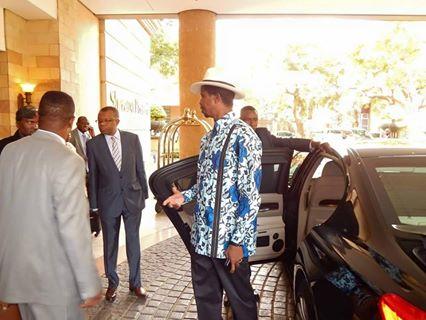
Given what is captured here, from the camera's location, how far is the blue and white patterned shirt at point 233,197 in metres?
2.46

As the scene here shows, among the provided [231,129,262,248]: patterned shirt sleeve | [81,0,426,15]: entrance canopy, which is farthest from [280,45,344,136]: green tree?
[231,129,262,248]: patterned shirt sleeve

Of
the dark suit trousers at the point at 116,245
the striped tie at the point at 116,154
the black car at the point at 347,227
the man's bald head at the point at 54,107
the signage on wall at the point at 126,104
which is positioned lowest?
the dark suit trousers at the point at 116,245

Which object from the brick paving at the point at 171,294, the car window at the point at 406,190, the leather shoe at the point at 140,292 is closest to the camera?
the car window at the point at 406,190

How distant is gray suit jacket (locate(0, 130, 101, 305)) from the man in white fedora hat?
79 centimetres

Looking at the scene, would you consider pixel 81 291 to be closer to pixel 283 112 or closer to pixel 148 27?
pixel 148 27

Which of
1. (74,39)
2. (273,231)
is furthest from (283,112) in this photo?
(273,231)

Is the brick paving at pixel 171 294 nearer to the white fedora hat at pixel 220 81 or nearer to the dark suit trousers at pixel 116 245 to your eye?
the dark suit trousers at pixel 116 245

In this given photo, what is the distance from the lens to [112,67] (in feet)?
38.0

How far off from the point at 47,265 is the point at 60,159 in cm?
49

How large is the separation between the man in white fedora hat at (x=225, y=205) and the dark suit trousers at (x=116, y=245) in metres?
1.49

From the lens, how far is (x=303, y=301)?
9.23 ft

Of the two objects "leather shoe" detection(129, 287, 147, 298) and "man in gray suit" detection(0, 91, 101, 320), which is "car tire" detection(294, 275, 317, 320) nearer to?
"man in gray suit" detection(0, 91, 101, 320)

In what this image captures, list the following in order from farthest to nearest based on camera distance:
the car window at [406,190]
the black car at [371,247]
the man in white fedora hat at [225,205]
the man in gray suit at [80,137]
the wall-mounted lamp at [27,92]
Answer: the wall-mounted lamp at [27,92] → the man in gray suit at [80,137] → the man in white fedora hat at [225,205] → the car window at [406,190] → the black car at [371,247]

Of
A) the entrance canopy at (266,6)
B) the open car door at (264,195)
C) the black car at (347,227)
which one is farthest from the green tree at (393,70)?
the open car door at (264,195)
